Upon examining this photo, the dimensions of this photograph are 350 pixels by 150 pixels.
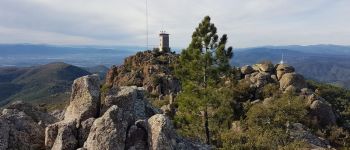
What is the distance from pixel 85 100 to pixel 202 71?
2486 centimetres

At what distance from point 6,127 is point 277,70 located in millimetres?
67252

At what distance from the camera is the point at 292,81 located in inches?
2990

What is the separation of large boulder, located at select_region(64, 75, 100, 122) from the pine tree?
2277 centimetres

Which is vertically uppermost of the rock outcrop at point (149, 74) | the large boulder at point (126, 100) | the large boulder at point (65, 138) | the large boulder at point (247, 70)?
the large boulder at point (126, 100)

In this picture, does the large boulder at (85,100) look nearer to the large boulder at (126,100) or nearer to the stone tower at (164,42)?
the large boulder at (126,100)

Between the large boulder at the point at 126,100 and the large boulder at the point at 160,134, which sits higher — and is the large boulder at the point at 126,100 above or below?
above

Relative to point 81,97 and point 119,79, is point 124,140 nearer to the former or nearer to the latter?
point 81,97

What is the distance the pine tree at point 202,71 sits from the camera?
48625 mm

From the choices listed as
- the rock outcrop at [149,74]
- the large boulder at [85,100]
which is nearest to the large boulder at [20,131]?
the large boulder at [85,100]

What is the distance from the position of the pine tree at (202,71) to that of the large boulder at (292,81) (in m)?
27.6

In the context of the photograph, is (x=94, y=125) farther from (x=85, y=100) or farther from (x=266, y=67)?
(x=266, y=67)

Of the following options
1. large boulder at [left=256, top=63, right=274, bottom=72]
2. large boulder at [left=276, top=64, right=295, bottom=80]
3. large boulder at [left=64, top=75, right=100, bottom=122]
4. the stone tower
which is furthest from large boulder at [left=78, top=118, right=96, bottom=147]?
the stone tower

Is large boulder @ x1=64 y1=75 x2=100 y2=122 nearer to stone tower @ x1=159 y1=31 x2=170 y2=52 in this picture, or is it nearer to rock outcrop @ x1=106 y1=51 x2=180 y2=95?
rock outcrop @ x1=106 y1=51 x2=180 y2=95

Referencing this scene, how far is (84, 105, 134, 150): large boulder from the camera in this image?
73.4ft
